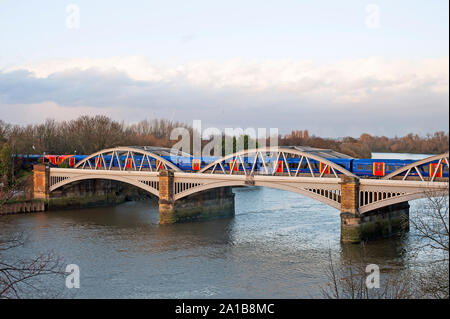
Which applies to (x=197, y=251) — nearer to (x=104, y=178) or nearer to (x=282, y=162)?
(x=282, y=162)

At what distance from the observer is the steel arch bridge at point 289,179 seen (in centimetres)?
3231

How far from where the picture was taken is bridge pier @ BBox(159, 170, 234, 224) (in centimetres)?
4406

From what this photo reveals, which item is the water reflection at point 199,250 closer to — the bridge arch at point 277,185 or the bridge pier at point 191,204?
the bridge pier at point 191,204

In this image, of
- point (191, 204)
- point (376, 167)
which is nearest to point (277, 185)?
point (376, 167)

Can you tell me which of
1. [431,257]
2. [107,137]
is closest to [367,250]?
[431,257]

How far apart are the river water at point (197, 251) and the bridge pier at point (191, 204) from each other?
3.65 ft

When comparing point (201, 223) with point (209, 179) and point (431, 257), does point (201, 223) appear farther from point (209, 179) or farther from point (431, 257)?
point (431, 257)

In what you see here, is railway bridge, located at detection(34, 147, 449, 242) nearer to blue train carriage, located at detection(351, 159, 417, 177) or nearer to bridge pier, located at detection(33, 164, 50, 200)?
blue train carriage, located at detection(351, 159, 417, 177)

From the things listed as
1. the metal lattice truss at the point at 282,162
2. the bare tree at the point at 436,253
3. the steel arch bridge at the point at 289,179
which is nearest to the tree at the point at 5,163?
the steel arch bridge at the point at 289,179

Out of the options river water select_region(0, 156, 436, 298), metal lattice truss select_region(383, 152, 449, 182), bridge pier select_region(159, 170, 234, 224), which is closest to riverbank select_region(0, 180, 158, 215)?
river water select_region(0, 156, 436, 298)

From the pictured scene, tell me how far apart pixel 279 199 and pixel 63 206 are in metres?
24.0

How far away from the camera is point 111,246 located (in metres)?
36.0

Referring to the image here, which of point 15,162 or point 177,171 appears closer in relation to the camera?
point 177,171

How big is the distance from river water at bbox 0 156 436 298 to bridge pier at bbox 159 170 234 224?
1.11m
